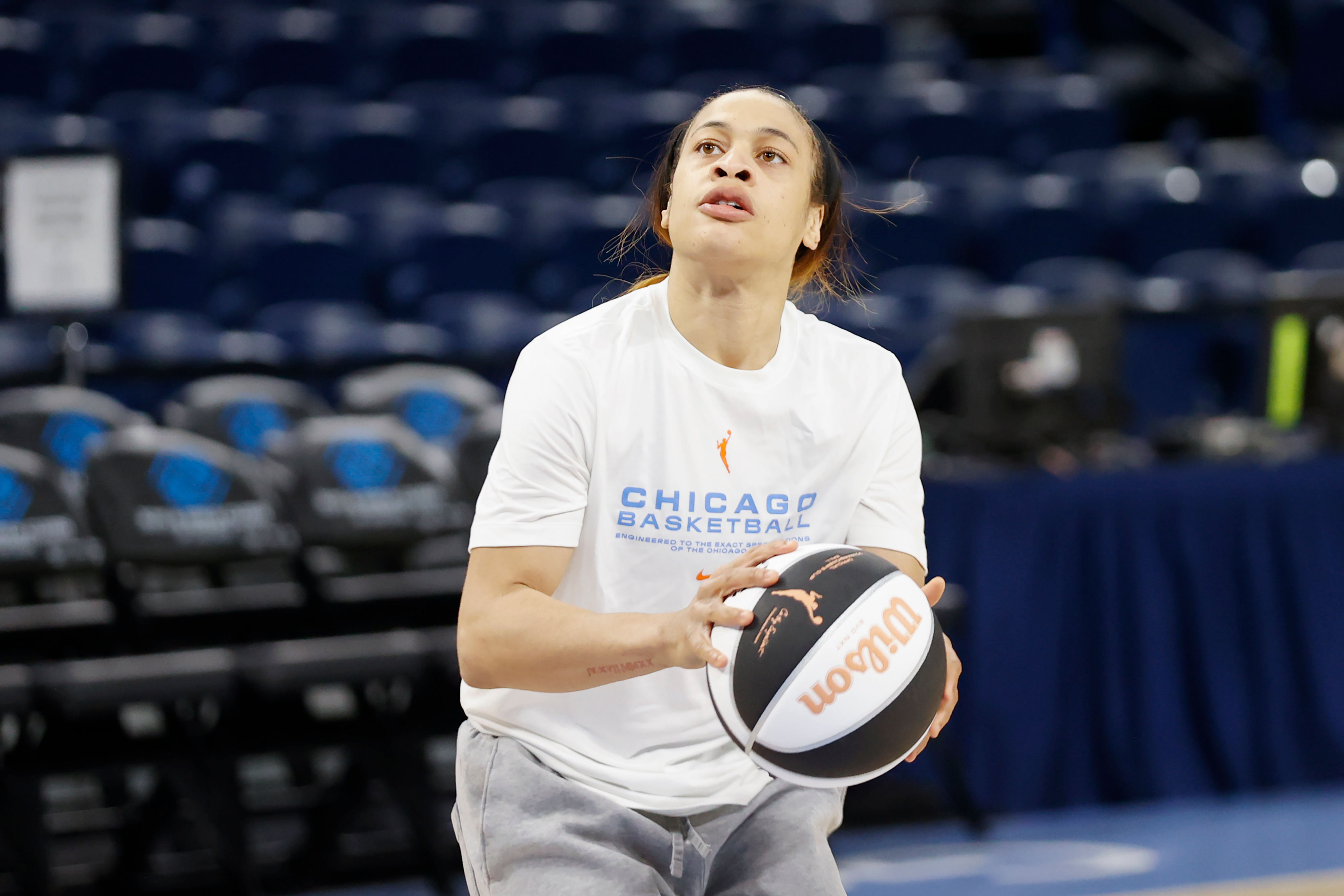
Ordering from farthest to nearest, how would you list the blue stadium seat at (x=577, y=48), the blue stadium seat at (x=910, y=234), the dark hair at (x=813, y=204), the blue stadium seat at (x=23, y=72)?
the blue stadium seat at (x=577, y=48) < the blue stadium seat at (x=23, y=72) < the blue stadium seat at (x=910, y=234) < the dark hair at (x=813, y=204)

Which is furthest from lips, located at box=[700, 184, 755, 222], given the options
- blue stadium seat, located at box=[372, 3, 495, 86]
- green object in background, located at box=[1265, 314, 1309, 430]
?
blue stadium seat, located at box=[372, 3, 495, 86]

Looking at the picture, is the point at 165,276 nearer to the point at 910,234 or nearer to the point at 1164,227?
the point at 910,234

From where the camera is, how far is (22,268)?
5809mm

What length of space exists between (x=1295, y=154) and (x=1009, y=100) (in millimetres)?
1830

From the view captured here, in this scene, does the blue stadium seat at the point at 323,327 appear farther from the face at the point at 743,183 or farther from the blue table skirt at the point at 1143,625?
the face at the point at 743,183

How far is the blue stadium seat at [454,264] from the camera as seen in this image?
7.60 meters

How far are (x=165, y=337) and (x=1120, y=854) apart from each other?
4.68 metres

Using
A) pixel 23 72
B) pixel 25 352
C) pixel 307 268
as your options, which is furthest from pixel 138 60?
pixel 25 352

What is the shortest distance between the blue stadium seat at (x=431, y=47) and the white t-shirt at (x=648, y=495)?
24.8ft

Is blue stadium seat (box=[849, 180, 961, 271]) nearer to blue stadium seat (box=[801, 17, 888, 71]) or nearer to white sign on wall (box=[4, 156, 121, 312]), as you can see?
blue stadium seat (box=[801, 17, 888, 71])

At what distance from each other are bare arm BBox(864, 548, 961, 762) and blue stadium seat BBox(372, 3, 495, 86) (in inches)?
303

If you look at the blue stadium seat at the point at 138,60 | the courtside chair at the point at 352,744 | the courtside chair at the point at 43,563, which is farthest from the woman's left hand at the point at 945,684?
the blue stadium seat at the point at 138,60

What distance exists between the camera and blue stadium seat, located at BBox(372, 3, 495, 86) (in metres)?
9.23

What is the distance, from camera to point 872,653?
6.00 ft
